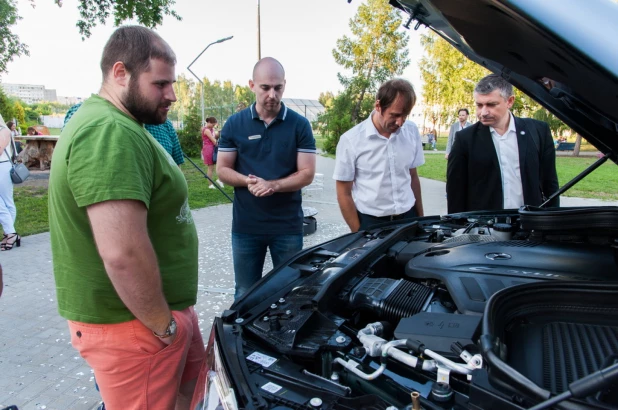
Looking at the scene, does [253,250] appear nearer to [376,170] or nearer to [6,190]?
[376,170]

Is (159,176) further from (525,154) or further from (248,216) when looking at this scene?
(525,154)

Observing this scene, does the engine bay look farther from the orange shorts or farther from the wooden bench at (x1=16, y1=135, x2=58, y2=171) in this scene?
the wooden bench at (x1=16, y1=135, x2=58, y2=171)

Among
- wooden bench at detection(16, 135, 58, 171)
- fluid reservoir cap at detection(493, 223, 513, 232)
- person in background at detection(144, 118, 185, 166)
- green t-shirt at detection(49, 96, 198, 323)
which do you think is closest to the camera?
green t-shirt at detection(49, 96, 198, 323)

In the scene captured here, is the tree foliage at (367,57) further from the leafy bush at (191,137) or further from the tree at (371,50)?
the leafy bush at (191,137)

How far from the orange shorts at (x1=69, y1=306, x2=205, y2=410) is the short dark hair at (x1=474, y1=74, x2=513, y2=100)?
2.71 m

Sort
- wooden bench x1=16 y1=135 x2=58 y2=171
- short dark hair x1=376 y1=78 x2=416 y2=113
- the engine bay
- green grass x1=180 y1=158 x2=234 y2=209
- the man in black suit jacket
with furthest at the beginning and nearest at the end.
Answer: wooden bench x1=16 y1=135 x2=58 y2=171, green grass x1=180 y1=158 x2=234 y2=209, the man in black suit jacket, short dark hair x1=376 y1=78 x2=416 y2=113, the engine bay

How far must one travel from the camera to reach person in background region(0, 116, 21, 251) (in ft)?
17.2

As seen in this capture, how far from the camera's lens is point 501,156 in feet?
10.5


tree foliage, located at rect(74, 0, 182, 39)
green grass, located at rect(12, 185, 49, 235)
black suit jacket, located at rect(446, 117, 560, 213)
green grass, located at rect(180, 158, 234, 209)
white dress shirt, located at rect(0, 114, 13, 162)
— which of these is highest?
tree foliage, located at rect(74, 0, 182, 39)

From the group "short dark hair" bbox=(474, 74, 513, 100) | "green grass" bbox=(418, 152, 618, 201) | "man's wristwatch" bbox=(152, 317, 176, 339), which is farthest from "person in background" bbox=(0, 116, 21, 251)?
"green grass" bbox=(418, 152, 618, 201)

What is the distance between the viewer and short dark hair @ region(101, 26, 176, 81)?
148 cm

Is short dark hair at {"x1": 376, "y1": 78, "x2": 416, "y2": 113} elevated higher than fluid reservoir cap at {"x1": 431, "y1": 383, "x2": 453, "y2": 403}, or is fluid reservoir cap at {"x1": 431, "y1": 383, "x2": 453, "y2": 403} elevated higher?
short dark hair at {"x1": 376, "y1": 78, "x2": 416, "y2": 113}

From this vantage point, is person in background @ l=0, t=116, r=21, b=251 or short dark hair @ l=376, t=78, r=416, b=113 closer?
short dark hair @ l=376, t=78, r=416, b=113

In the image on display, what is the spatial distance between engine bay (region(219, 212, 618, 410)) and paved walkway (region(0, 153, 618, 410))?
1.86 metres
